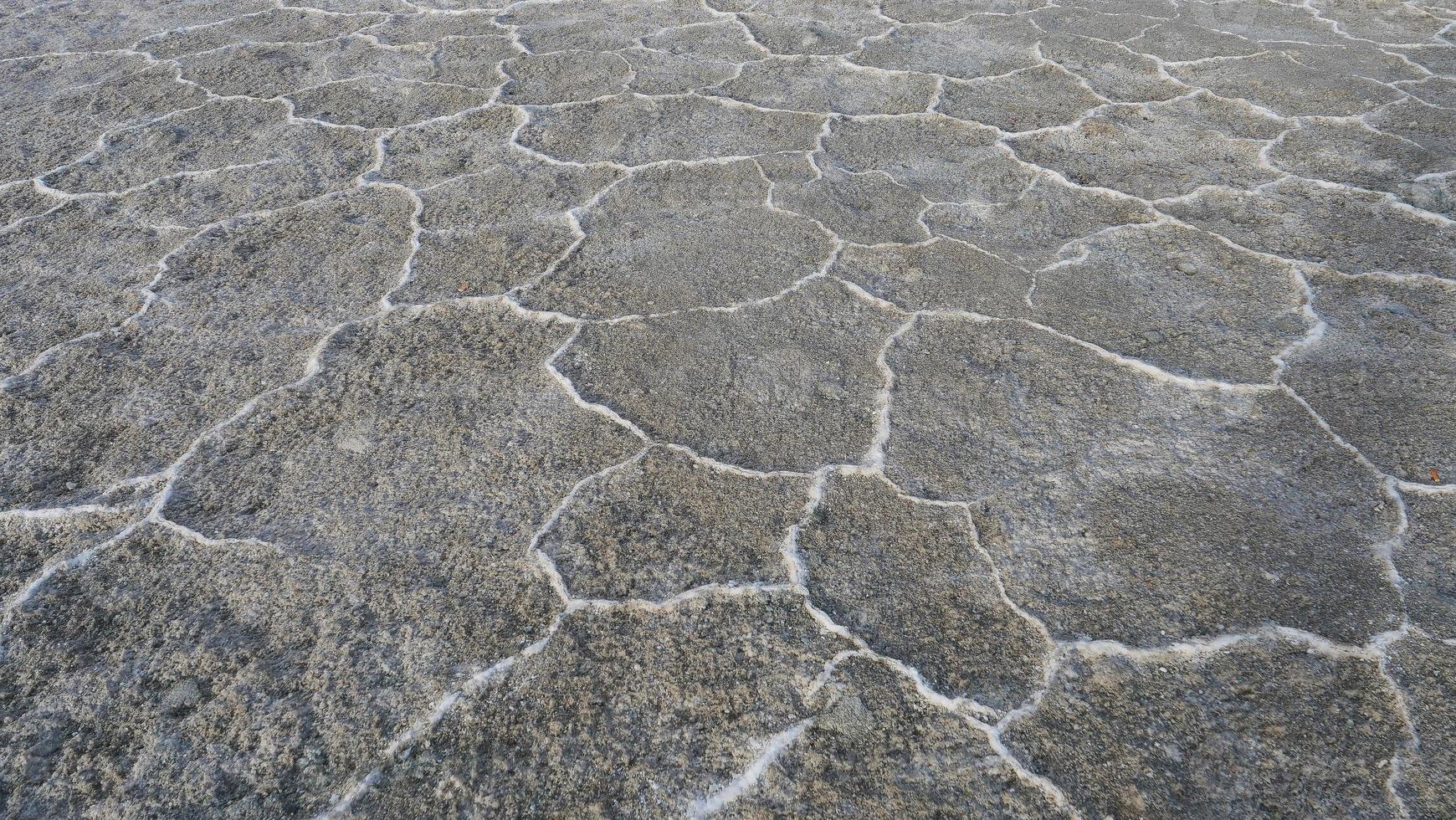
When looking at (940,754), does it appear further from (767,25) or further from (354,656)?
(767,25)

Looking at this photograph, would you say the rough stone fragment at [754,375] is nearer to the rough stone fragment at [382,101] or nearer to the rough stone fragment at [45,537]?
the rough stone fragment at [45,537]

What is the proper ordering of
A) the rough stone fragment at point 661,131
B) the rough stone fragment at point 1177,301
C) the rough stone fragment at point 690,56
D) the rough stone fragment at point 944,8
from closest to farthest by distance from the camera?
the rough stone fragment at point 1177,301, the rough stone fragment at point 661,131, the rough stone fragment at point 690,56, the rough stone fragment at point 944,8

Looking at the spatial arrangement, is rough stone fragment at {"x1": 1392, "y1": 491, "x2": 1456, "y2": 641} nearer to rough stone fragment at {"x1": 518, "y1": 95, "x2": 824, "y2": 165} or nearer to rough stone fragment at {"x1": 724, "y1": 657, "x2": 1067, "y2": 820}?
rough stone fragment at {"x1": 724, "y1": 657, "x2": 1067, "y2": 820}

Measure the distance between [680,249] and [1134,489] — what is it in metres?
1.14

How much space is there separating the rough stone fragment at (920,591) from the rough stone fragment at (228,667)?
0.43 metres

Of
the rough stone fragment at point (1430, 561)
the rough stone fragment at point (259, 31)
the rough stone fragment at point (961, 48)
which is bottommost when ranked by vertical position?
the rough stone fragment at point (1430, 561)

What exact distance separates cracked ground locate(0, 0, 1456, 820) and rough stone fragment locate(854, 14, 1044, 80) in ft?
0.50

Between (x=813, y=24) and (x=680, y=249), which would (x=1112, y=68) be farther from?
(x=680, y=249)

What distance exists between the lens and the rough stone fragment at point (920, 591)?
53.9 inches

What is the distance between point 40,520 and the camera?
5.32 ft

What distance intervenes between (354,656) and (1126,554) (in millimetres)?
1147

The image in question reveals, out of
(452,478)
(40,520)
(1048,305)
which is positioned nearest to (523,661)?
(452,478)

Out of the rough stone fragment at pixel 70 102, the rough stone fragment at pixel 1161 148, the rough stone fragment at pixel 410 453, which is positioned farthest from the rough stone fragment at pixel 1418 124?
the rough stone fragment at pixel 70 102

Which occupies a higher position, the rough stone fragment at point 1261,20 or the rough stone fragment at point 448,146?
the rough stone fragment at point 448,146
